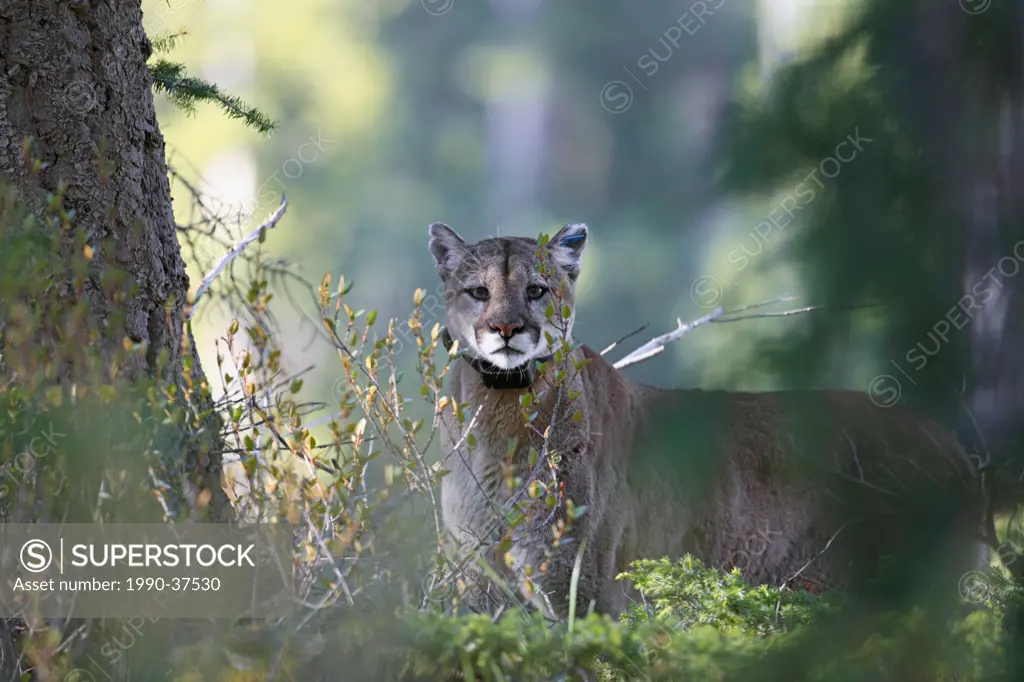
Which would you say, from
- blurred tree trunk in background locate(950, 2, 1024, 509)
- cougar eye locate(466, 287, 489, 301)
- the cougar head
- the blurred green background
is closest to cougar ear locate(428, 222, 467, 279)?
the cougar head

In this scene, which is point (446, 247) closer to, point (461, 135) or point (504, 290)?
point (504, 290)

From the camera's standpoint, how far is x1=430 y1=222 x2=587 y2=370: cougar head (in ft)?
14.9

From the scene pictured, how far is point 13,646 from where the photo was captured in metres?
3.20

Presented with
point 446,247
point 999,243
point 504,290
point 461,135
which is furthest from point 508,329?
point 461,135

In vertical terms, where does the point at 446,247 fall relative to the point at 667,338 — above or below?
above

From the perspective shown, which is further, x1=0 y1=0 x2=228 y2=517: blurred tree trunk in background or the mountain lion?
the mountain lion

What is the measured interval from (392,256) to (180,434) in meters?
16.8

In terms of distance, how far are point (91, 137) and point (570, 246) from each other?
2291mm

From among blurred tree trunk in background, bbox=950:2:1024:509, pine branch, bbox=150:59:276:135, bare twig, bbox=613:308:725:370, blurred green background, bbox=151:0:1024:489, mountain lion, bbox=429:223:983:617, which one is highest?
blurred green background, bbox=151:0:1024:489

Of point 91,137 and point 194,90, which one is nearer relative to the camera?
point 91,137

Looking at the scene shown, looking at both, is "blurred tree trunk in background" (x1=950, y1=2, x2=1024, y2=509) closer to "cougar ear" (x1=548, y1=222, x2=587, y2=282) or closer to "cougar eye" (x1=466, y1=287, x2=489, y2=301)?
"cougar eye" (x1=466, y1=287, x2=489, y2=301)

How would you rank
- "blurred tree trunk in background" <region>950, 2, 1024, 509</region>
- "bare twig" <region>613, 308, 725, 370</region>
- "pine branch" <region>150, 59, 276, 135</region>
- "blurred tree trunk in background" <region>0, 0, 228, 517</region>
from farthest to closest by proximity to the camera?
"bare twig" <region>613, 308, 725, 370</region>, "pine branch" <region>150, 59, 276, 135</region>, "blurred tree trunk in background" <region>0, 0, 228, 517</region>, "blurred tree trunk in background" <region>950, 2, 1024, 509</region>

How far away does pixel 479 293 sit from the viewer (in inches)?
190

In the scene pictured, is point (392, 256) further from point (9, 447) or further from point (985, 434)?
point (985, 434)
